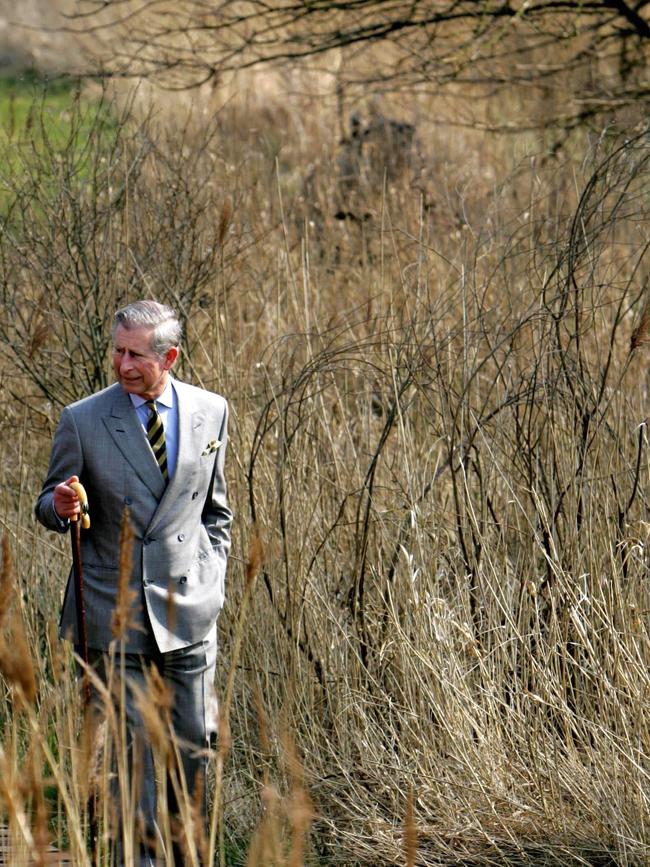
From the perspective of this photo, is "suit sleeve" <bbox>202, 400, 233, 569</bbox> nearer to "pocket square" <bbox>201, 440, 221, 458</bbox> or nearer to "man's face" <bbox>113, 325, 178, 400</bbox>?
"pocket square" <bbox>201, 440, 221, 458</bbox>

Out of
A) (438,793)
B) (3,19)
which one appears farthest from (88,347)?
(3,19)

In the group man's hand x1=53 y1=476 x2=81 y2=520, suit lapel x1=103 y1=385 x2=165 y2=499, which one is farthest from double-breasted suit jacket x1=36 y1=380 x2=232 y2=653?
man's hand x1=53 y1=476 x2=81 y2=520

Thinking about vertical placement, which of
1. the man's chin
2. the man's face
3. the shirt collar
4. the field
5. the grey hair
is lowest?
the field

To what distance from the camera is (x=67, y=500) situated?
3.23m

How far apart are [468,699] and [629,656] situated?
1.81ft

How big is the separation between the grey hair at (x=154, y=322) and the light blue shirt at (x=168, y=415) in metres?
0.21

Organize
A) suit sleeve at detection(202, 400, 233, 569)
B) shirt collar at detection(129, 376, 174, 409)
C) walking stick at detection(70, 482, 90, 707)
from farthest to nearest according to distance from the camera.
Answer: suit sleeve at detection(202, 400, 233, 569), shirt collar at detection(129, 376, 174, 409), walking stick at detection(70, 482, 90, 707)

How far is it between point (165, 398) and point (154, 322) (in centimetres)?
31

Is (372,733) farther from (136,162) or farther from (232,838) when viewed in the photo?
(136,162)

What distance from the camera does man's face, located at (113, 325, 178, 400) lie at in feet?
11.5

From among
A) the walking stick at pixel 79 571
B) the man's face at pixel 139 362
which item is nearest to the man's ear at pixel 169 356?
the man's face at pixel 139 362

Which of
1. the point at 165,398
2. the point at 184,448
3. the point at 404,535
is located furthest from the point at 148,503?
the point at 404,535

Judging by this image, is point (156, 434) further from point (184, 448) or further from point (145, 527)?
point (145, 527)

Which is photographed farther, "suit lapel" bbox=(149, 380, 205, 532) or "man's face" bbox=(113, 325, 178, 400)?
"suit lapel" bbox=(149, 380, 205, 532)
